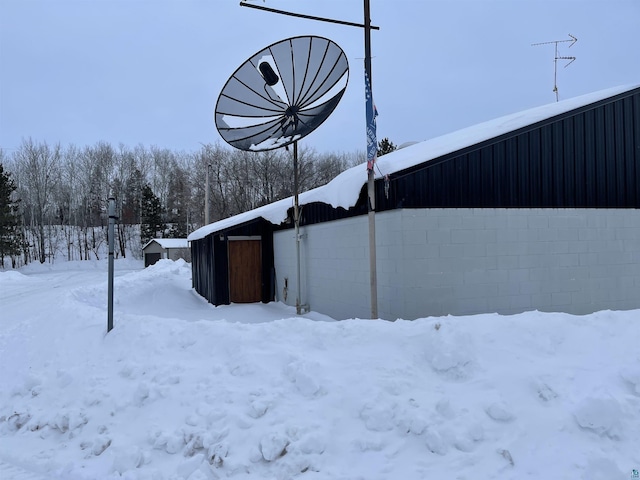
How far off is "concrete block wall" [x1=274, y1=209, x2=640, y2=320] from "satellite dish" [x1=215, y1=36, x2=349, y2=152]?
9.31 ft

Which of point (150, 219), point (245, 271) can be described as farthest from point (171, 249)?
point (245, 271)

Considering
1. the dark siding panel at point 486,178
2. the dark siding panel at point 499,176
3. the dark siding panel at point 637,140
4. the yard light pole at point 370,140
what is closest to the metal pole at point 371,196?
the yard light pole at point 370,140

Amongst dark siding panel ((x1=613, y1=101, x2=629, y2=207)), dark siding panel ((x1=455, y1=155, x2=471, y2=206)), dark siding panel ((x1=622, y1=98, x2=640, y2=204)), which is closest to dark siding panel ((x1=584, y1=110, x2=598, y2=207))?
dark siding panel ((x1=613, y1=101, x2=629, y2=207))

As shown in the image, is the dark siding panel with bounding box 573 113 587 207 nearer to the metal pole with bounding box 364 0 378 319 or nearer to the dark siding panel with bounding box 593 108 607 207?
the dark siding panel with bounding box 593 108 607 207

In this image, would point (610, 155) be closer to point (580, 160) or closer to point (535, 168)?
point (580, 160)

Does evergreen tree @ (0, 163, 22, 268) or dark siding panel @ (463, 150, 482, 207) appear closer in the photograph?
dark siding panel @ (463, 150, 482, 207)

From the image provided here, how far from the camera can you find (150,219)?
47812mm

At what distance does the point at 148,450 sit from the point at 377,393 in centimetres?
213

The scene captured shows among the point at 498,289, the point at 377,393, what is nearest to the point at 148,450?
the point at 377,393

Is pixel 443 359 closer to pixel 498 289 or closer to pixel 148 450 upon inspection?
pixel 148 450

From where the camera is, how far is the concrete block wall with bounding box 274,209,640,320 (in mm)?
7094

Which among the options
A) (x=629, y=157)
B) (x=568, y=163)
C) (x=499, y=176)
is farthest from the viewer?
(x=629, y=157)

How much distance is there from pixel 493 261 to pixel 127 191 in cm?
5253

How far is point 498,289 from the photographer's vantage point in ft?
24.4
